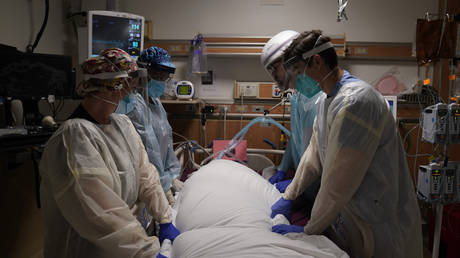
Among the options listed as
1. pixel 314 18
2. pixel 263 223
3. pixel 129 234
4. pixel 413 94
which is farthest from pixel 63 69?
pixel 413 94

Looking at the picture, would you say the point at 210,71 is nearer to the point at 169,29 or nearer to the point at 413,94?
the point at 169,29

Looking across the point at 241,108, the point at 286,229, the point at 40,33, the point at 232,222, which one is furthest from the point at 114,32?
the point at 286,229

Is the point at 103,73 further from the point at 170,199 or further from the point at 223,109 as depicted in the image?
the point at 223,109

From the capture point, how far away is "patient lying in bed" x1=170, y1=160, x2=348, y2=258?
0.98 m

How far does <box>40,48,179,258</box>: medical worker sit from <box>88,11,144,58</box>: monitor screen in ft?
4.99

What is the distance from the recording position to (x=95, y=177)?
873 millimetres

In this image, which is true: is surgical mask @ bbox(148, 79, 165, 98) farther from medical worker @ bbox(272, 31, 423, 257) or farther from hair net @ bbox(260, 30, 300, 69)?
medical worker @ bbox(272, 31, 423, 257)

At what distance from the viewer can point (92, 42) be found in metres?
2.36

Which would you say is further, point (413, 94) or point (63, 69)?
point (413, 94)

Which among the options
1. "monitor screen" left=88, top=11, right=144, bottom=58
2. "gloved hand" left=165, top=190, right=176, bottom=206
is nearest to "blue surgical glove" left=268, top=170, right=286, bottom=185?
"gloved hand" left=165, top=190, right=176, bottom=206

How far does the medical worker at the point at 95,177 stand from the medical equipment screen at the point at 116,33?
4.99 ft

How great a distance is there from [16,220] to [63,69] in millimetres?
1002

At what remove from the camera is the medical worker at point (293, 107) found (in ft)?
5.25

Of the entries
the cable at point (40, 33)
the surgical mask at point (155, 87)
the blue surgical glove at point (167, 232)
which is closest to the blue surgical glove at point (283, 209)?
the blue surgical glove at point (167, 232)
